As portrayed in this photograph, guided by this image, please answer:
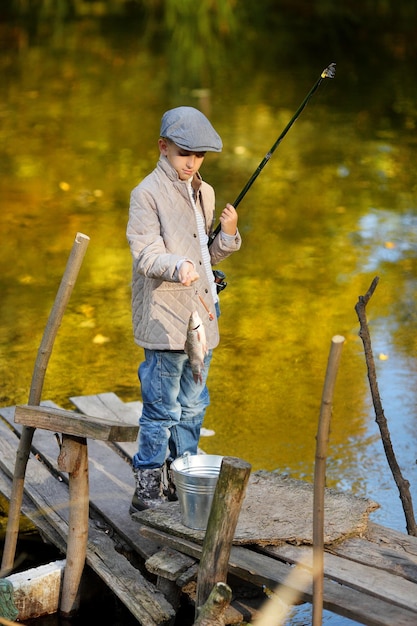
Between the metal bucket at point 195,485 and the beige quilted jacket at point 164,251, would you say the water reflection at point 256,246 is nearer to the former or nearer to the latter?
the metal bucket at point 195,485

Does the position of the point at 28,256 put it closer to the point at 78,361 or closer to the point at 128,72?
the point at 78,361

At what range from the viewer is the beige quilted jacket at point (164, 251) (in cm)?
433

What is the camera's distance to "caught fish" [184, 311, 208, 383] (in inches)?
161

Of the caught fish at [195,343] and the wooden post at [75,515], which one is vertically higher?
the caught fish at [195,343]

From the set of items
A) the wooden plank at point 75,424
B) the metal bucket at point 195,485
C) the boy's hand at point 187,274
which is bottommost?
the metal bucket at point 195,485

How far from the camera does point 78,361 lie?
693 centimetres

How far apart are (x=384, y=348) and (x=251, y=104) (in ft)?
24.1

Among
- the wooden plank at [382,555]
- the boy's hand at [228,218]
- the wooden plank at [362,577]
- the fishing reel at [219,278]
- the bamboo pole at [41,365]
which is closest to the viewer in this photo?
the wooden plank at [362,577]

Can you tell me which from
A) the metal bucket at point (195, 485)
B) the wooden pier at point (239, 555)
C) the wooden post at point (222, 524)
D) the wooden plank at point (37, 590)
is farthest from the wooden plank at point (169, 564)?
the wooden plank at point (37, 590)

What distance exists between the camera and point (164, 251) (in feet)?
14.0

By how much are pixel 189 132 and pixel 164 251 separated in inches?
16.7

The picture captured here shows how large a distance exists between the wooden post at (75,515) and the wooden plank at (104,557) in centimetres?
8

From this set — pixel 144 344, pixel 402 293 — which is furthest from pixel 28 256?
pixel 144 344

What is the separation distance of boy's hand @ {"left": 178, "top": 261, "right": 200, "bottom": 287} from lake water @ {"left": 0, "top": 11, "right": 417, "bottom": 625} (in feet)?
4.23
